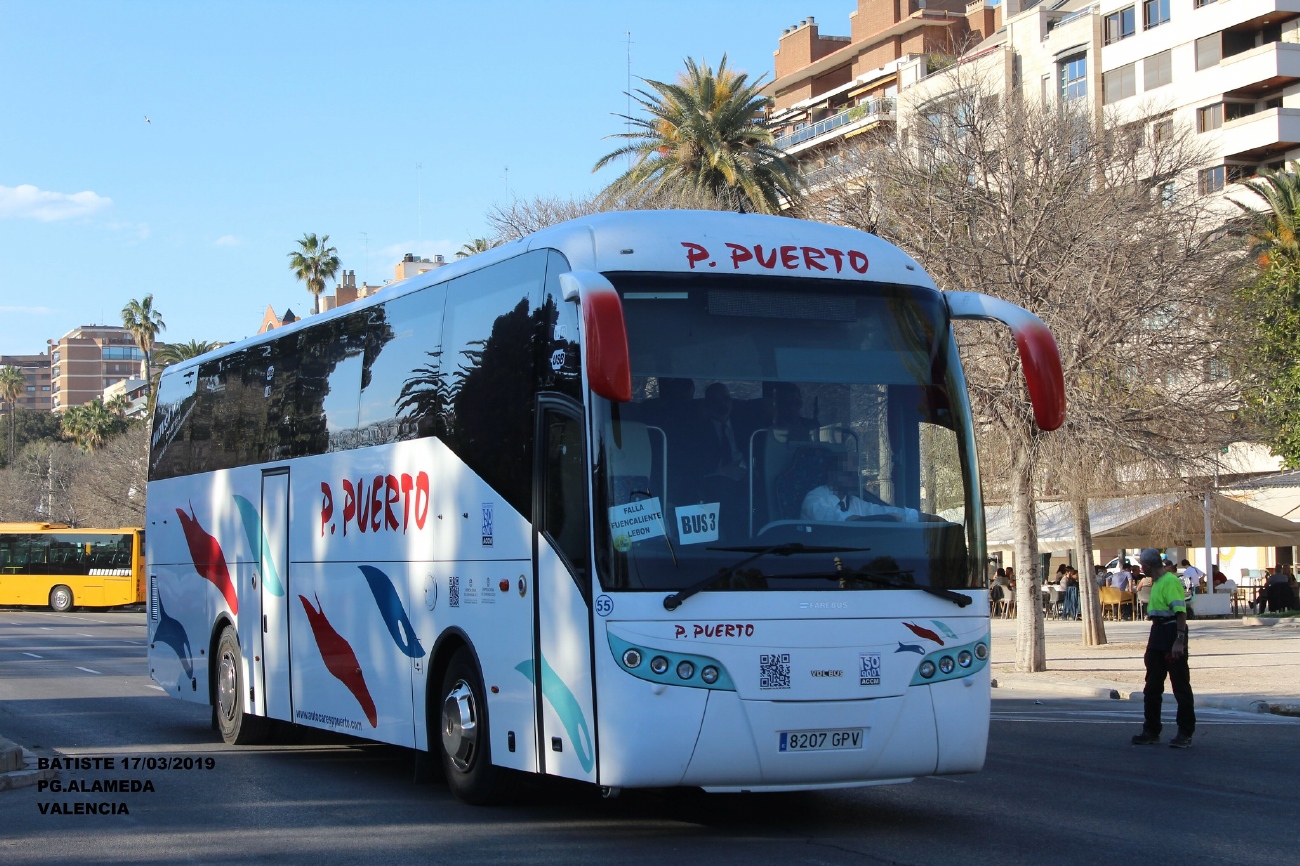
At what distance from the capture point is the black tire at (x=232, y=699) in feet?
47.8

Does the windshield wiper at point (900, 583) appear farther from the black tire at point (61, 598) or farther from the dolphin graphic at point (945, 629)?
the black tire at point (61, 598)

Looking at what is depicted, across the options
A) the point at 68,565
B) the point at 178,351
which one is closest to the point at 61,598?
the point at 68,565

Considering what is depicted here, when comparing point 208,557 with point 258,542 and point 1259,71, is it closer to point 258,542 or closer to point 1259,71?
point 258,542

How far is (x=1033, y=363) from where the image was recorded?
351 inches

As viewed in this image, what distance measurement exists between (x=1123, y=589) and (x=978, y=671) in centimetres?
3236

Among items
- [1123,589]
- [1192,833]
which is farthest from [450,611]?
[1123,589]

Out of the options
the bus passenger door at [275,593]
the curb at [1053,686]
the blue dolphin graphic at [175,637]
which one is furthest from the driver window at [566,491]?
the curb at [1053,686]

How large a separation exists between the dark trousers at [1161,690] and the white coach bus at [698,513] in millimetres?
6158

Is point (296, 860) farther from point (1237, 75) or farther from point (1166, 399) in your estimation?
point (1237, 75)

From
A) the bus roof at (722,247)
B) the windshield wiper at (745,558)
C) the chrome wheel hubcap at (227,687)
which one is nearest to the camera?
the windshield wiper at (745,558)

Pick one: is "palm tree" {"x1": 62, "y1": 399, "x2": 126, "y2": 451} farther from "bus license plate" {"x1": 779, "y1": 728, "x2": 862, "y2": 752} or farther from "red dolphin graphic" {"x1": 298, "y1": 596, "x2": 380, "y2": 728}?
"bus license plate" {"x1": 779, "y1": 728, "x2": 862, "y2": 752}

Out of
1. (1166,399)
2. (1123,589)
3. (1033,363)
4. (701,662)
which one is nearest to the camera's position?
(701,662)

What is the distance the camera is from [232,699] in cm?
1471

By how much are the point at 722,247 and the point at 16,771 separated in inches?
284
